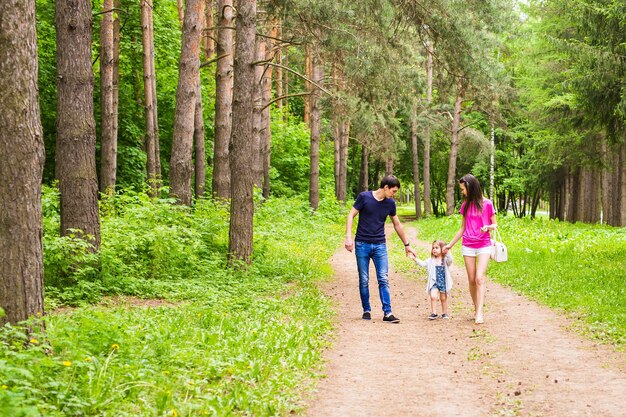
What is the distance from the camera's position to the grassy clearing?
5.06m

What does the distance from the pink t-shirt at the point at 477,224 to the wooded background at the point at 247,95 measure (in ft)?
15.8

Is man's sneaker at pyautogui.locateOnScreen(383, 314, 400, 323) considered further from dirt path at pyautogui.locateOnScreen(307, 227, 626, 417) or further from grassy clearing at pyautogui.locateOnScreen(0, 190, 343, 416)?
grassy clearing at pyautogui.locateOnScreen(0, 190, 343, 416)

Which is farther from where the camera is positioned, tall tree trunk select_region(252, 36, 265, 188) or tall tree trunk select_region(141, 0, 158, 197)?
tall tree trunk select_region(252, 36, 265, 188)

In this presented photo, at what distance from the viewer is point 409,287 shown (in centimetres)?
1428

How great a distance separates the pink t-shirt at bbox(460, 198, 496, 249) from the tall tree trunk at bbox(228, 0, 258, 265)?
477 centimetres

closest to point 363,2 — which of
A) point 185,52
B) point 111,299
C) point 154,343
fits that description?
point 185,52

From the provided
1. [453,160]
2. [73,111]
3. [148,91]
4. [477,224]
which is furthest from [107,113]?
[453,160]

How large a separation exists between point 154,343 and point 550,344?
470 cm

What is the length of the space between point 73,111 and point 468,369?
673cm

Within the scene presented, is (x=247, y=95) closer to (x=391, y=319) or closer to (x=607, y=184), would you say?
(x=391, y=319)

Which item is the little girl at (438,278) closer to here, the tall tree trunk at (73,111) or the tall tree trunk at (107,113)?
the tall tree trunk at (73,111)

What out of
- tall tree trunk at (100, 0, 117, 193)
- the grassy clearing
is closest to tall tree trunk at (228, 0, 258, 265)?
the grassy clearing

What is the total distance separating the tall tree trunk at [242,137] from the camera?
1304 cm

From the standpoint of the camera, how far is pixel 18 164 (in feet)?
18.6
